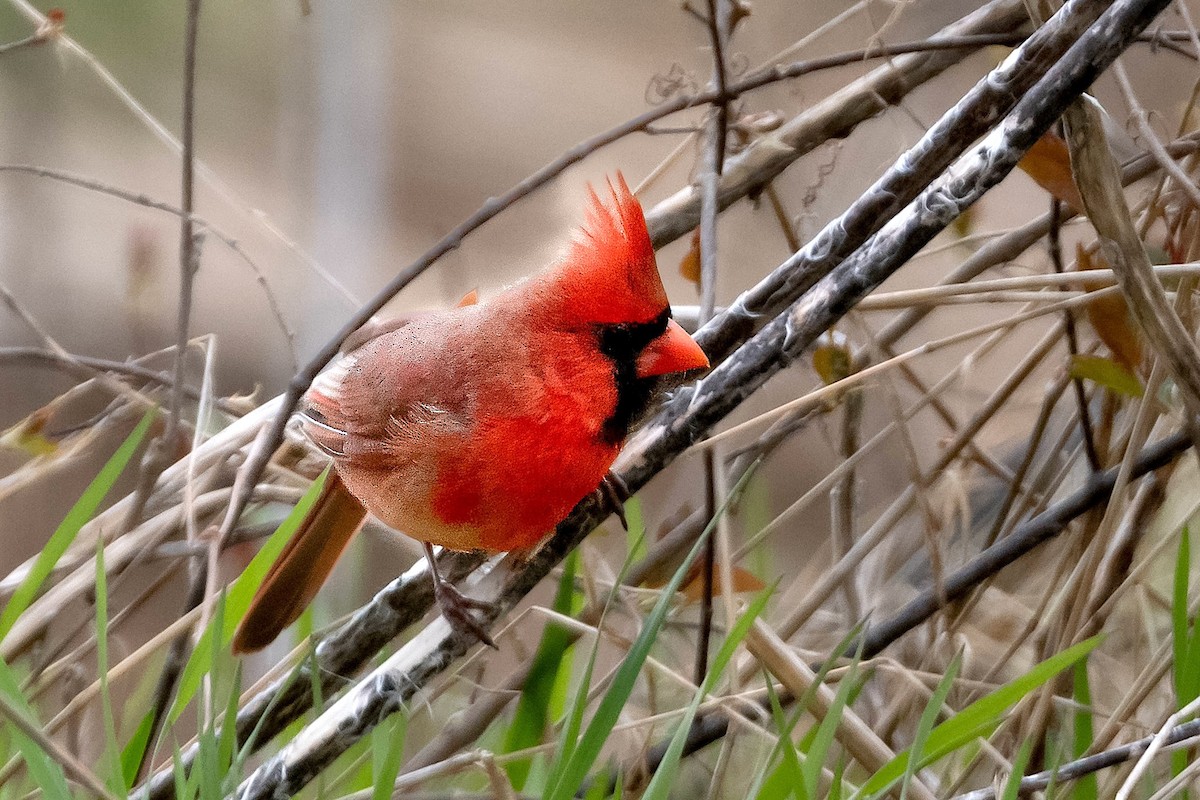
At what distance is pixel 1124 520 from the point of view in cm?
99

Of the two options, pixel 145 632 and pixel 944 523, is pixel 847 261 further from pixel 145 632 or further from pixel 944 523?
pixel 145 632

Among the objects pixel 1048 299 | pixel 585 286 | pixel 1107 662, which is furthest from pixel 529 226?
pixel 1107 662

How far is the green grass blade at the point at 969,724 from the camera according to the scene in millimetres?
779

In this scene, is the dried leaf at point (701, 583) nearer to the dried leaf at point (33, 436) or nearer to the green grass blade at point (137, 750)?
the green grass blade at point (137, 750)

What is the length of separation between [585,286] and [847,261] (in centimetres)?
19

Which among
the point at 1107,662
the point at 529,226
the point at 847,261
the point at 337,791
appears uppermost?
the point at 529,226

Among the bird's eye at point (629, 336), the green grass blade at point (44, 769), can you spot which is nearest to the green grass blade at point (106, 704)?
the green grass blade at point (44, 769)

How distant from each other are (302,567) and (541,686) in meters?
0.27

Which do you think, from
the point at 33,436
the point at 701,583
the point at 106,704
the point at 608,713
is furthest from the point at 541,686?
the point at 33,436

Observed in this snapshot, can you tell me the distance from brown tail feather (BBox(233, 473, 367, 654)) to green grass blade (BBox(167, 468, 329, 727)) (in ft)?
0.17

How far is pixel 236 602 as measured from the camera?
956 mm

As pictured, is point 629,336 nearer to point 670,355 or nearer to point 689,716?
point 670,355

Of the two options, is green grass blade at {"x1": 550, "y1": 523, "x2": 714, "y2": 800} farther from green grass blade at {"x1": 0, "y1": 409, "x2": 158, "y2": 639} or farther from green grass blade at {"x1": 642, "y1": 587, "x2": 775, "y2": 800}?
green grass blade at {"x1": 0, "y1": 409, "x2": 158, "y2": 639}

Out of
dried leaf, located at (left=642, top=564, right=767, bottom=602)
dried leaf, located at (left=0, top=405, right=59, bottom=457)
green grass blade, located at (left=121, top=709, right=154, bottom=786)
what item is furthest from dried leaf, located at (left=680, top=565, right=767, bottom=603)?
dried leaf, located at (left=0, top=405, right=59, bottom=457)
